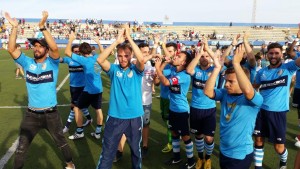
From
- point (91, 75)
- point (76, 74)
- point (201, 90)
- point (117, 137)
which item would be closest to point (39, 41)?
point (117, 137)

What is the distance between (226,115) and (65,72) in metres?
16.5

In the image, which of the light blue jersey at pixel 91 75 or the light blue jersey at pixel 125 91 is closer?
the light blue jersey at pixel 125 91

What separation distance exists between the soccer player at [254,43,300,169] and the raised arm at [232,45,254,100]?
216 centimetres

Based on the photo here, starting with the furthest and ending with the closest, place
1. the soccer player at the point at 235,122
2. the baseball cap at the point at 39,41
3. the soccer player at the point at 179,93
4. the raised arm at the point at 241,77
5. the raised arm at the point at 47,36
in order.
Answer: the soccer player at the point at 179,93 < the baseball cap at the point at 39,41 < the raised arm at the point at 47,36 < the soccer player at the point at 235,122 < the raised arm at the point at 241,77

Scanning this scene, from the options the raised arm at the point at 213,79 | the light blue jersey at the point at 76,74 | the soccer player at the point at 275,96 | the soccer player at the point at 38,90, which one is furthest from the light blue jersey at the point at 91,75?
the soccer player at the point at 275,96

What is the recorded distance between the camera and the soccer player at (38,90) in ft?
15.8

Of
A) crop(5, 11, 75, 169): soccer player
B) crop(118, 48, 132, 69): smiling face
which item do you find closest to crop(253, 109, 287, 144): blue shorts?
crop(118, 48, 132, 69): smiling face

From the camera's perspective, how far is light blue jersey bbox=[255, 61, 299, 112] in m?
5.07

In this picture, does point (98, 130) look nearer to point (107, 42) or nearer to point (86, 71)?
point (86, 71)

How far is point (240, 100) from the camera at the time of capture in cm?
354

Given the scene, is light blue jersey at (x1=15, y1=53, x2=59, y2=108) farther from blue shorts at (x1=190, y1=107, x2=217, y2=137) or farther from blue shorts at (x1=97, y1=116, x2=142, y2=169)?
blue shorts at (x1=190, y1=107, x2=217, y2=137)

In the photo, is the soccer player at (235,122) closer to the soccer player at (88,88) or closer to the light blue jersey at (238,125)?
the light blue jersey at (238,125)

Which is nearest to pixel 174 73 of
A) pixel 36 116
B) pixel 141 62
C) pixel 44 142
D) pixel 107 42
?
pixel 141 62

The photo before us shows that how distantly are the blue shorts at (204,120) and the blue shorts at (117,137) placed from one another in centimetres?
139
